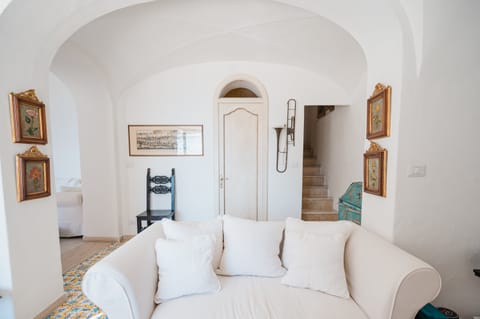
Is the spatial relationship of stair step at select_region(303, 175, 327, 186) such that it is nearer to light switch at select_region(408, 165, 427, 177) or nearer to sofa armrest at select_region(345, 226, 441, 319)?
light switch at select_region(408, 165, 427, 177)

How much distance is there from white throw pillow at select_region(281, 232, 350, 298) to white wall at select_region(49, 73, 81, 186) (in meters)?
5.10

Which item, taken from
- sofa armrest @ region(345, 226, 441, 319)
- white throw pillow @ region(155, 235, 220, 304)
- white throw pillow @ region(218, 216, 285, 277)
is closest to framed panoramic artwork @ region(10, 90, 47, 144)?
white throw pillow @ region(155, 235, 220, 304)

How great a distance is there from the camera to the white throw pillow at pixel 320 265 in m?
1.27

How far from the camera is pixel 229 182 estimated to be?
124 inches

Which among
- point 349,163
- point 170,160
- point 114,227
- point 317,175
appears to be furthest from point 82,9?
point 317,175

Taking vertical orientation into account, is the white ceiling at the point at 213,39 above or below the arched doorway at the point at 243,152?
above

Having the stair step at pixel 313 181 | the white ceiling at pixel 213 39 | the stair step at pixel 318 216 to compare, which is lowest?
A: the stair step at pixel 318 216

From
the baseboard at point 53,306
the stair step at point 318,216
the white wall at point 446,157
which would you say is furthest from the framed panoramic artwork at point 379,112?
the baseboard at point 53,306

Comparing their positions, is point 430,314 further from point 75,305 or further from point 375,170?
point 75,305

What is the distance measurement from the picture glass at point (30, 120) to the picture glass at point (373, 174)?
2763 millimetres

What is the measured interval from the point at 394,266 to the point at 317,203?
2389 millimetres

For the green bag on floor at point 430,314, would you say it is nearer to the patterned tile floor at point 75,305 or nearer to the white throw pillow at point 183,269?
the white throw pillow at point 183,269

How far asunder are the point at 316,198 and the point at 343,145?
3.34 ft

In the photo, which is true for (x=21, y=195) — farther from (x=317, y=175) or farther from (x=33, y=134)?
(x=317, y=175)
